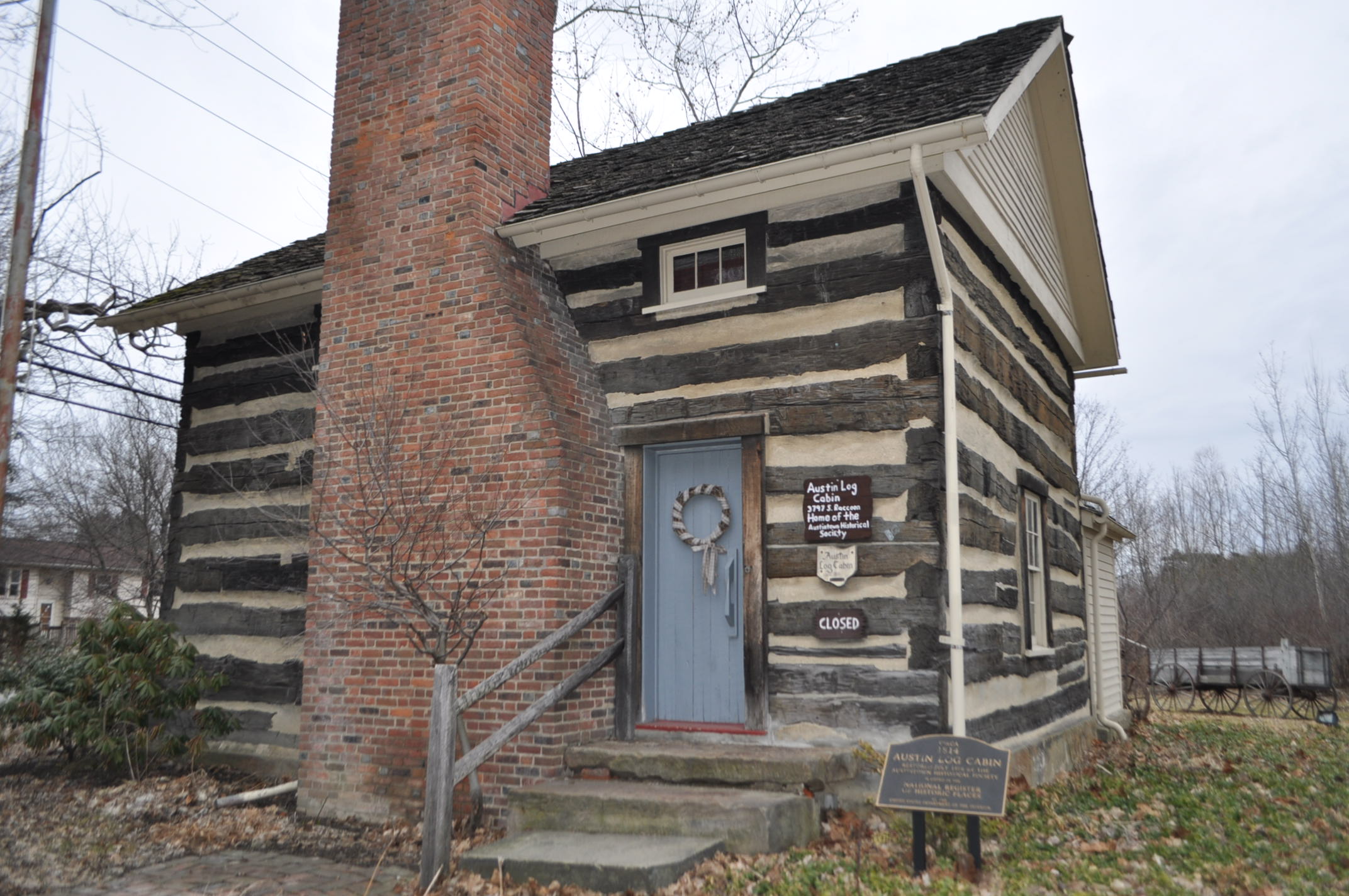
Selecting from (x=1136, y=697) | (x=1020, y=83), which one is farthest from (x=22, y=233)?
(x=1136, y=697)

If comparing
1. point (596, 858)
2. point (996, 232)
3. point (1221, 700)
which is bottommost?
point (1221, 700)

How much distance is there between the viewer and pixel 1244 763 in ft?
33.1

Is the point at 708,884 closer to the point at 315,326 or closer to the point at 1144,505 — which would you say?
the point at 315,326

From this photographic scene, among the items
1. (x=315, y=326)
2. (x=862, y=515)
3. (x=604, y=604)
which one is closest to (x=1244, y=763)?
(x=862, y=515)

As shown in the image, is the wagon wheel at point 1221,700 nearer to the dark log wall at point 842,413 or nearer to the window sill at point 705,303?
the dark log wall at point 842,413

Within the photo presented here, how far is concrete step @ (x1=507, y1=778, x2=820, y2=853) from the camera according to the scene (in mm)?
5656

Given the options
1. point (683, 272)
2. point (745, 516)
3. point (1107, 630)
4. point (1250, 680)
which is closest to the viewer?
point (745, 516)

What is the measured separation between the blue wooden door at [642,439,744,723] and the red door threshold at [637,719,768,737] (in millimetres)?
47

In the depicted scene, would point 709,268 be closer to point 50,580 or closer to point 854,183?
point 854,183

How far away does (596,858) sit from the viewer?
5348mm

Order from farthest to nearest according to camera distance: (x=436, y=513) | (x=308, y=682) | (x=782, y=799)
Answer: (x=308, y=682)
(x=436, y=513)
(x=782, y=799)

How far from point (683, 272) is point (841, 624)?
302cm

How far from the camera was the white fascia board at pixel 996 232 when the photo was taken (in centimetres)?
721

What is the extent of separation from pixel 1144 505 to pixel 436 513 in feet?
106
